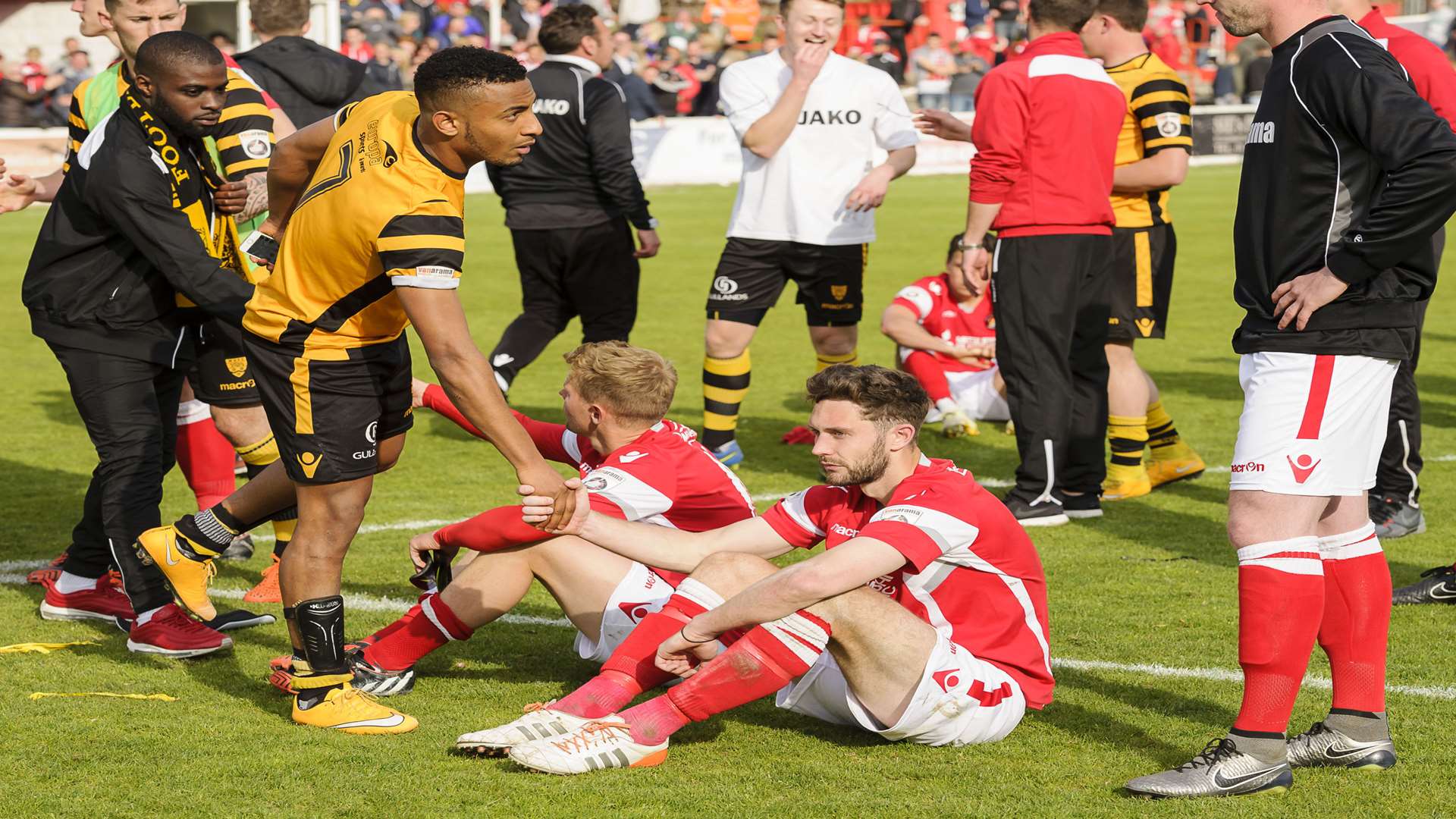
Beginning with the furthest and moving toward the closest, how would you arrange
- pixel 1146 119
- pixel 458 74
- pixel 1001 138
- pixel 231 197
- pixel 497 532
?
pixel 1146 119
pixel 1001 138
pixel 231 197
pixel 497 532
pixel 458 74

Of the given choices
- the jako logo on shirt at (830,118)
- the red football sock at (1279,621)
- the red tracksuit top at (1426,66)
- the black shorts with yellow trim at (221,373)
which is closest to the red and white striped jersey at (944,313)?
the jako logo on shirt at (830,118)

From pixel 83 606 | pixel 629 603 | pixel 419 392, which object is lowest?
pixel 83 606

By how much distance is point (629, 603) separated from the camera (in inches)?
191

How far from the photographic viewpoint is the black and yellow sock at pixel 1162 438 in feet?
27.5

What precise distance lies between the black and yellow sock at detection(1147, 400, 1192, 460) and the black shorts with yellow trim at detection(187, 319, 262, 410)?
4537 mm

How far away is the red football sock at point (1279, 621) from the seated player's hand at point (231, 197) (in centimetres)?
364

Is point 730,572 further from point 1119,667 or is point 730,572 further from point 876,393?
point 1119,667

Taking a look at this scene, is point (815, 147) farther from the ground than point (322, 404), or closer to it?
closer to it

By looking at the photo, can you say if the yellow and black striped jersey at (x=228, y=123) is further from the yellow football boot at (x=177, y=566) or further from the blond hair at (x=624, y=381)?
the blond hair at (x=624, y=381)

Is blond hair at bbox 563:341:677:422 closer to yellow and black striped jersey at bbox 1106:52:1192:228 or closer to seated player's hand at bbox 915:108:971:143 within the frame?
seated player's hand at bbox 915:108:971:143

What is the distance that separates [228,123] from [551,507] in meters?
2.41

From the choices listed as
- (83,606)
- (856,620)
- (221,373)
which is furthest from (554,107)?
(856,620)

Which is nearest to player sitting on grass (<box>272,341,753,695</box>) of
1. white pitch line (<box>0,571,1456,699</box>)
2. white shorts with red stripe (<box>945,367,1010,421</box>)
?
white pitch line (<box>0,571,1456,699</box>)

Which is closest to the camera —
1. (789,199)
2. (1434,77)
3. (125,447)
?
(125,447)
